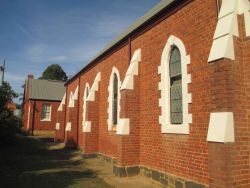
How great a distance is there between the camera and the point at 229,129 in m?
5.93

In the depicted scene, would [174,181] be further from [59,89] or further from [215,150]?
[59,89]

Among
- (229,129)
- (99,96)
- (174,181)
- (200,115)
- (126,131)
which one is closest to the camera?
(229,129)

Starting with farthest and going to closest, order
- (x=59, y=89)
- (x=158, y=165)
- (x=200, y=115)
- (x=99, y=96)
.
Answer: (x=59, y=89), (x=99, y=96), (x=158, y=165), (x=200, y=115)

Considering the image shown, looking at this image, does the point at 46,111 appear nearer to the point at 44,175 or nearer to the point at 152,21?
the point at 44,175

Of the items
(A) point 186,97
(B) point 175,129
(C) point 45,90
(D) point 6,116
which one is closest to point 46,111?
(C) point 45,90

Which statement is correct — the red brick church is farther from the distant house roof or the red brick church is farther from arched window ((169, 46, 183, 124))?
the distant house roof

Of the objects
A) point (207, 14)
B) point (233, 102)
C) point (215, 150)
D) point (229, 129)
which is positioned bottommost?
point (215, 150)

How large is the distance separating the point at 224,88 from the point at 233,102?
1.28 feet

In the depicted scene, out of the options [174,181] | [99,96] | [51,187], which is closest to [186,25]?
[174,181]

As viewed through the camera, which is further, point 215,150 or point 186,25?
point 186,25

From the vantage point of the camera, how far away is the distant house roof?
36.7 meters

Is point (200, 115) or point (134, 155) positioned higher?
point (200, 115)

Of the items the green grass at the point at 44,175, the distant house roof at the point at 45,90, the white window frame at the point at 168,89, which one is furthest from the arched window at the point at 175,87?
the distant house roof at the point at 45,90

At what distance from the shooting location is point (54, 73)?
78.8 metres
